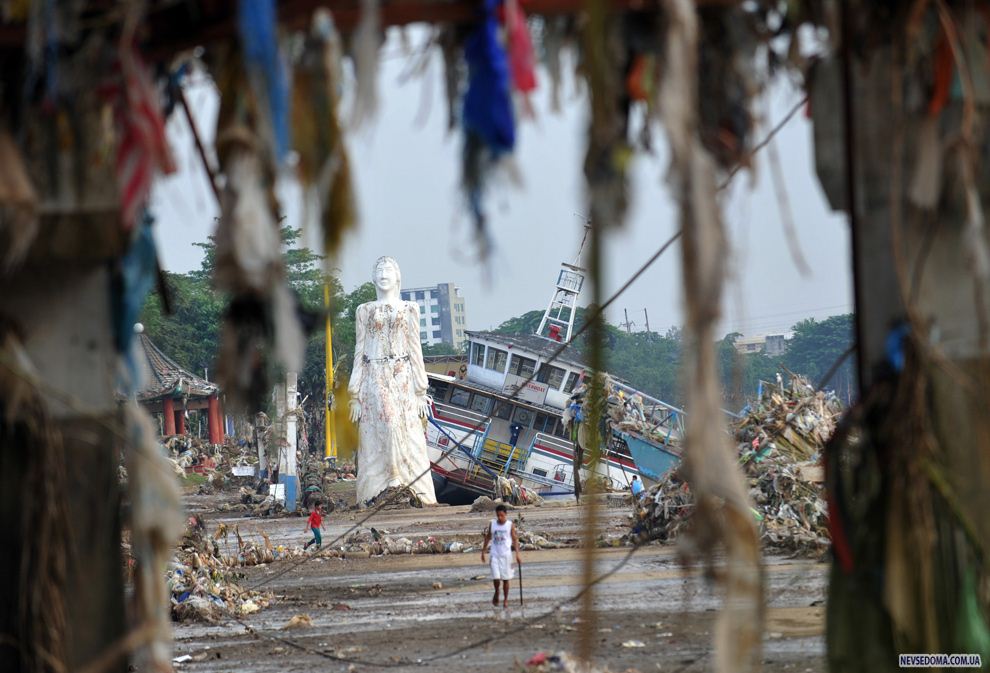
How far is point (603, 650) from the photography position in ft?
34.1

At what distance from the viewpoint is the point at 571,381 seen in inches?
1564

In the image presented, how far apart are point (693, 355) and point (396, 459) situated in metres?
25.2

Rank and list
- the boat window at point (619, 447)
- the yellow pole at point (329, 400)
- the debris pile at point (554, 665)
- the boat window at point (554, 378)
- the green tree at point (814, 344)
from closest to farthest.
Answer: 1. the debris pile at point (554, 665)
2. the yellow pole at point (329, 400)
3. the boat window at point (619, 447)
4. the boat window at point (554, 378)
5. the green tree at point (814, 344)

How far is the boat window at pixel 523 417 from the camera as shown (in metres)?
38.6

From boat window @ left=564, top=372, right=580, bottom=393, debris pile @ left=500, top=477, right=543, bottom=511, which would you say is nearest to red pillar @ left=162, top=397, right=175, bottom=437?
boat window @ left=564, top=372, right=580, bottom=393

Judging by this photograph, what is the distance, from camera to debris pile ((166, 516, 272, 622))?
1330 centimetres

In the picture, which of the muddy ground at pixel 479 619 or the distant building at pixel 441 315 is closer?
the muddy ground at pixel 479 619

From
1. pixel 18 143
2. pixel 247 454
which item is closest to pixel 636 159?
pixel 18 143

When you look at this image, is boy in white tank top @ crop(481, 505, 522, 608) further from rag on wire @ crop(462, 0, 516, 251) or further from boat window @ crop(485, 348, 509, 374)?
boat window @ crop(485, 348, 509, 374)

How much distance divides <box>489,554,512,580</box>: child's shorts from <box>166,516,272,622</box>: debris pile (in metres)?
2.95

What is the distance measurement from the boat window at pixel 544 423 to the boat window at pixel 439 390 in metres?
3.08

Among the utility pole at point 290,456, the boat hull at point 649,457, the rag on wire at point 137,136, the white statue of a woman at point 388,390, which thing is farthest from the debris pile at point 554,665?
the white statue of a woman at point 388,390

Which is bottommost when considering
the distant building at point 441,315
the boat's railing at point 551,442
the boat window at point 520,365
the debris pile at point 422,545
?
the debris pile at point 422,545

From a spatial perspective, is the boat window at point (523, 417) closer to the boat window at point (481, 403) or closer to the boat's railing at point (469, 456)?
the boat window at point (481, 403)
